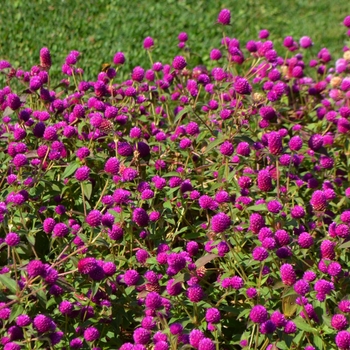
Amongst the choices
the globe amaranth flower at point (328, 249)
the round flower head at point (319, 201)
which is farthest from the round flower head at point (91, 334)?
the round flower head at point (319, 201)

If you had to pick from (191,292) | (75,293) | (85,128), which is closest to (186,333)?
(191,292)

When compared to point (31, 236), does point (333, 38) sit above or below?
below

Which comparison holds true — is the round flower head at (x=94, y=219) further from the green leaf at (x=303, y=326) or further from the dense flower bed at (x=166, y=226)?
the green leaf at (x=303, y=326)

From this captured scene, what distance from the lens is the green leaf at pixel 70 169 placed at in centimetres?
291

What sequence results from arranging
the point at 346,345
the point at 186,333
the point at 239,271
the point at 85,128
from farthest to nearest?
the point at 85,128 → the point at 239,271 → the point at 186,333 → the point at 346,345

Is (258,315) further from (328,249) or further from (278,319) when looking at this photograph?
(328,249)

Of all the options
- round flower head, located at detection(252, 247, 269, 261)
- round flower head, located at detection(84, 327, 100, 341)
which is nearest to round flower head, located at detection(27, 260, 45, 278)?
round flower head, located at detection(84, 327, 100, 341)

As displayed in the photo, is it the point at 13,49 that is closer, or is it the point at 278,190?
the point at 278,190

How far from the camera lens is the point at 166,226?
3.03 metres

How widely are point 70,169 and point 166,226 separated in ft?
1.56

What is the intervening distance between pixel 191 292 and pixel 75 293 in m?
0.44

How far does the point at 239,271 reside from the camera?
277 centimetres

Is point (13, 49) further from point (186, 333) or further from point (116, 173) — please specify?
point (186, 333)

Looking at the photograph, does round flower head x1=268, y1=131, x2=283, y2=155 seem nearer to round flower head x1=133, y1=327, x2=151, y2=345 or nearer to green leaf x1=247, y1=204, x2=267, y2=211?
green leaf x1=247, y1=204, x2=267, y2=211
